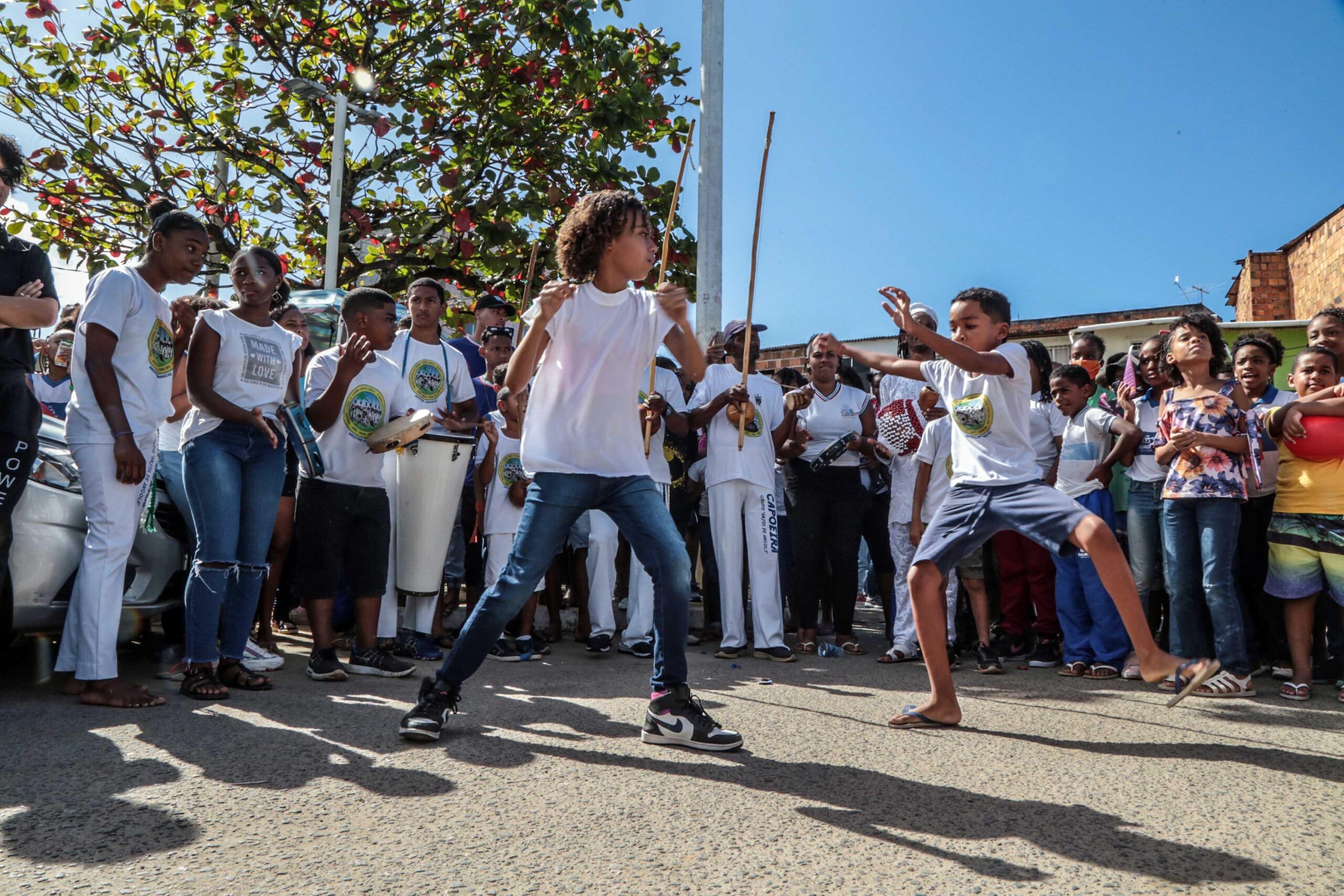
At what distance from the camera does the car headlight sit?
4.45 m

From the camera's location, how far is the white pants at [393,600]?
557 centimetres

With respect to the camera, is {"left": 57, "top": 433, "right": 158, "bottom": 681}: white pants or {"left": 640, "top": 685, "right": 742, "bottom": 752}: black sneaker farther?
{"left": 57, "top": 433, "right": 158, "bottom": 681}: white pants

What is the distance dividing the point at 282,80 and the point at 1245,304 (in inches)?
678

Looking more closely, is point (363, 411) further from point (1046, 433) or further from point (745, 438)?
point (1046, 433)

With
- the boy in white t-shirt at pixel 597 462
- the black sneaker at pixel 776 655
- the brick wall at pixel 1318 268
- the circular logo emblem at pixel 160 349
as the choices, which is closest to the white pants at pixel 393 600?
the circular logo emblem at pixel 160 349

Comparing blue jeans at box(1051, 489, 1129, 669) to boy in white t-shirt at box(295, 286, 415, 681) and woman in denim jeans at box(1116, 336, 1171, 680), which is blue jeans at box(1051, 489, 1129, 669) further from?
boy in white t-shirt at box(295, 286, 415, 681)

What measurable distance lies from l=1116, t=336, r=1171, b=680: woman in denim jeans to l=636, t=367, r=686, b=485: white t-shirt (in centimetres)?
279

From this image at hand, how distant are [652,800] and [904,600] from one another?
3683 millimetres

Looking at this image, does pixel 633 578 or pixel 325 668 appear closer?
pixel 325 668

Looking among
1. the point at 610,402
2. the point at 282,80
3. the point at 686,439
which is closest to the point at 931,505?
the point at 686,439

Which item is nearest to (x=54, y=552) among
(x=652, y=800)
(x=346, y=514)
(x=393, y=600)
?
(x=346, y=514)

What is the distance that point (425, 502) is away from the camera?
5605 mm

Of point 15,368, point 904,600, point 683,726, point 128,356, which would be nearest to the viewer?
point 683,726

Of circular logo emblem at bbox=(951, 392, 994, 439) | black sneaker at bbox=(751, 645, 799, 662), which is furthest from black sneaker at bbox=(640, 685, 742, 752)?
black sneaker at bbox=(751, 645, 799, 662)
